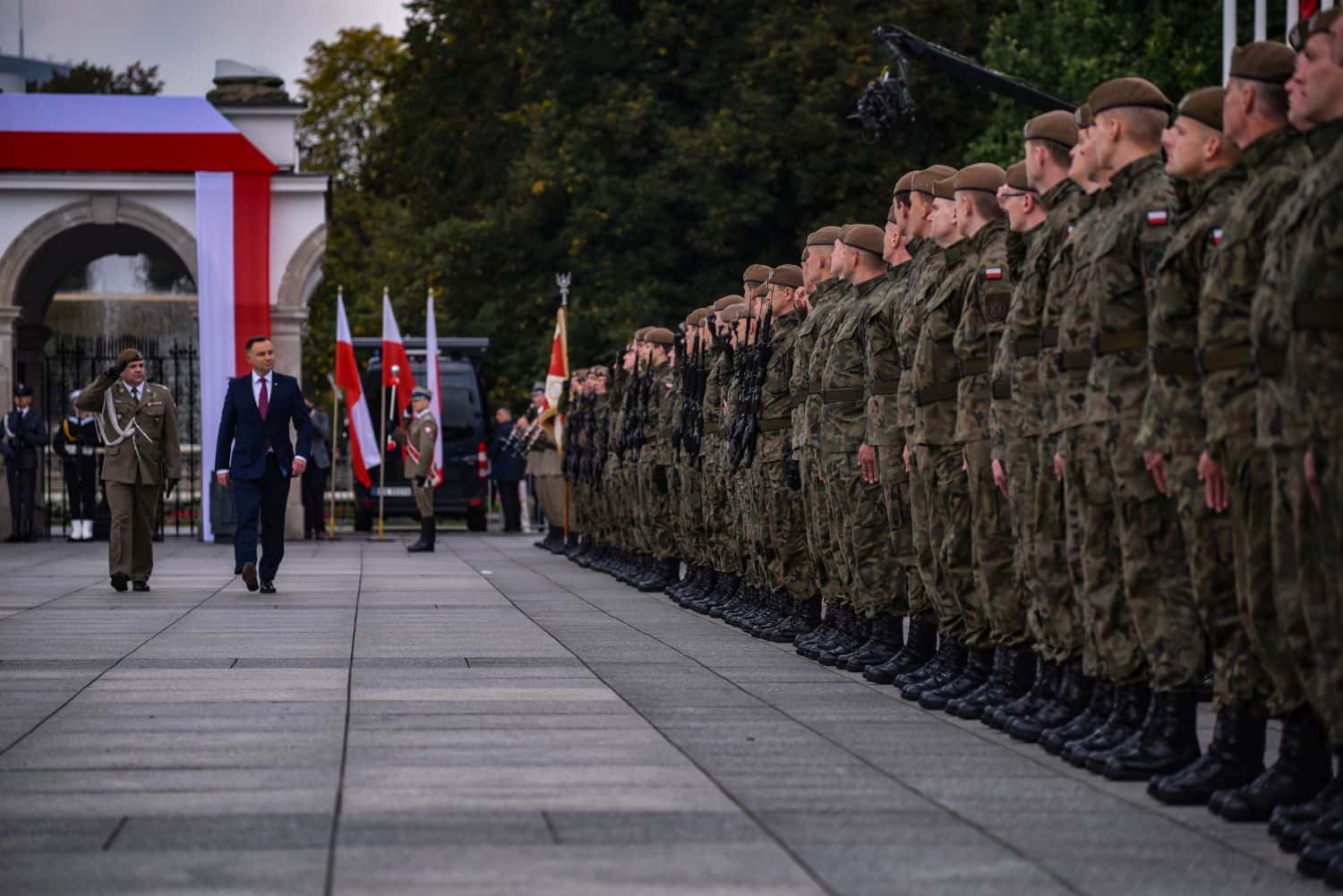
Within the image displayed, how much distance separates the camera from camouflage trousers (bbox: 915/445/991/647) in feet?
31.8

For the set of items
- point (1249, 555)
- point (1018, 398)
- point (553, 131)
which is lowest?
point (1249, 555)

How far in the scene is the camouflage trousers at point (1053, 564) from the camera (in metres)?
8.47

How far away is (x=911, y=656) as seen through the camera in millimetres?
11062

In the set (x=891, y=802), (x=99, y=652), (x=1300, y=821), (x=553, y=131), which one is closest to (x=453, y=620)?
(x=99, y=652)

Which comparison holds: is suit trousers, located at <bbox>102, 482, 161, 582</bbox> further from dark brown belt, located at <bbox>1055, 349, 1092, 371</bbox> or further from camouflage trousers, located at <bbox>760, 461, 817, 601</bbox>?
dark brown belt, located at <bbox>1055, 349, 1092, 371</bbox>

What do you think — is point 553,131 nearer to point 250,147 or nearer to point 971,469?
point 250,147

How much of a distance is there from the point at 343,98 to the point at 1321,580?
5554 centimetres

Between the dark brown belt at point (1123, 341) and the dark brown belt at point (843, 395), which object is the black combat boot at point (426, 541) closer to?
the dark brown belt at point (843, 395)

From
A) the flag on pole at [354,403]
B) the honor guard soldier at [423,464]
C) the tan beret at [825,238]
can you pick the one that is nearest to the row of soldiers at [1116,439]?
the tan beret at [825,238]

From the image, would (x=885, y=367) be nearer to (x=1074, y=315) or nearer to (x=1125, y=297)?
(x=1074, y=315)

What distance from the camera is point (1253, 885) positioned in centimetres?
579

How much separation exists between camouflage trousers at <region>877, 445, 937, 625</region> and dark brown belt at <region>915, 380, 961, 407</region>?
2.16 feet

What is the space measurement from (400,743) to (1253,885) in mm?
3636

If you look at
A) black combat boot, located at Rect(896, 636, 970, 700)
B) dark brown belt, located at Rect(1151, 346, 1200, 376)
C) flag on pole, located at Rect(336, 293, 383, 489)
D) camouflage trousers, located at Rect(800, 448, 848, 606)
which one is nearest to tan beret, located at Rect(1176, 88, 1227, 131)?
dark brown belt, located at Rect(1151, 346, 1200, 376)
